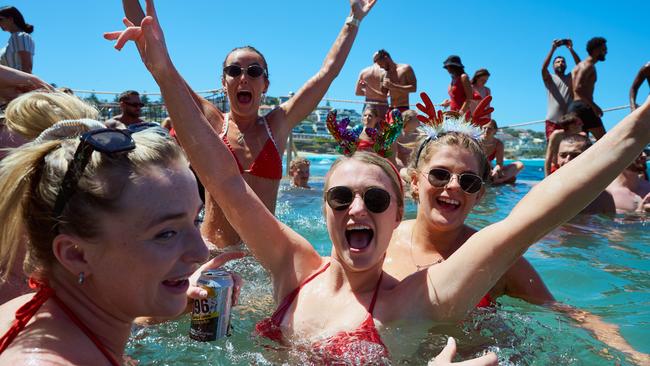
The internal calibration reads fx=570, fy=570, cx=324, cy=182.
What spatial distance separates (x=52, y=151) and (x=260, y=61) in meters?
2.91

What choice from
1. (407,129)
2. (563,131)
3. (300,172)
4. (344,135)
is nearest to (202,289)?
(344,135)

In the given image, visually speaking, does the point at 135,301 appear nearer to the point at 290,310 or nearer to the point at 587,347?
the point at 290,310

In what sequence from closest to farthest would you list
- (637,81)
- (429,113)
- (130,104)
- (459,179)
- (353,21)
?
(459,179)
(429,113)
(353,21)
(130,104)
(637,81)

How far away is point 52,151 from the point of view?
1.73m

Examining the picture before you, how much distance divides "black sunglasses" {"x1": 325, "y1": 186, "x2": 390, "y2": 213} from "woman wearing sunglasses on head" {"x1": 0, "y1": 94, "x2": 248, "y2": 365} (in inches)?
40.4

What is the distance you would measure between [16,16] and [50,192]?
578cm

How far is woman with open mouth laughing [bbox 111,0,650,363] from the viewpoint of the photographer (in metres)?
2.26

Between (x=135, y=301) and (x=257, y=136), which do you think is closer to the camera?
(x=135, y=301)

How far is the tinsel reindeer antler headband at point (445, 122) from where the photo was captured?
11.7ft

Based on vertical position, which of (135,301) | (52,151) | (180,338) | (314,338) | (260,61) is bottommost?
(180,338)

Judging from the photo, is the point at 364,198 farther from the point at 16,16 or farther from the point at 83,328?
the point at 16,16

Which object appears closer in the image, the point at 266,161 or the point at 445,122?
the point at 445,122

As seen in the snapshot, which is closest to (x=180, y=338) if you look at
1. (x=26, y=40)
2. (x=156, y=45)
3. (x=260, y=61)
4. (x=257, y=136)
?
(x=156, y=45)

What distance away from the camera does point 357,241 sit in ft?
9.12
